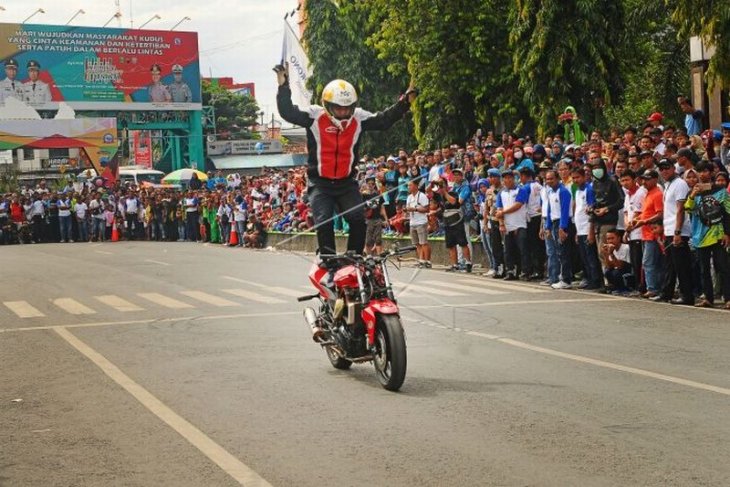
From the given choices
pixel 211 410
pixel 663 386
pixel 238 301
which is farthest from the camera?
pixel 238 301

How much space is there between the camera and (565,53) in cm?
3094

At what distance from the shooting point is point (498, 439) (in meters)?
7.23

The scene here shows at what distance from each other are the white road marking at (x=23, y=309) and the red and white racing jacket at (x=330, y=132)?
665 centimetres

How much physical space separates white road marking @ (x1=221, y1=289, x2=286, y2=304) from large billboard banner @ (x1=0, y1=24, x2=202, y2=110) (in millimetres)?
54791

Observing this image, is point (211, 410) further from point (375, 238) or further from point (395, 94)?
point (395, 94)

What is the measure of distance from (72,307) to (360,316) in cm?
847

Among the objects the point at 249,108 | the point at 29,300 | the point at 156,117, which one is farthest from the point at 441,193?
the point at 249,108

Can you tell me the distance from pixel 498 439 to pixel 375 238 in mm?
16254

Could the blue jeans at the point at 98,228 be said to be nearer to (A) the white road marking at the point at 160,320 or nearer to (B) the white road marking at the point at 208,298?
(B) the white road marking at the point at 208,298

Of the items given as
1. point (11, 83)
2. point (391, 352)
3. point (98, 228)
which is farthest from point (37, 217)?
point (391, 352)

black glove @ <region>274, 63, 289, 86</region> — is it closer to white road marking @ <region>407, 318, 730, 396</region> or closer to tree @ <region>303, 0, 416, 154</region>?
white road marking @ <region>407, 318, 730, 396</region>

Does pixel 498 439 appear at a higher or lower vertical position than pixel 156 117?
lower

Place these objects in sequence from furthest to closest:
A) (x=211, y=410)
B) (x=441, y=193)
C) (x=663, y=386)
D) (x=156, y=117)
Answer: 1. (x=156, y=117)
2. (x=441, y=193)
3. (x=663, y=386)
4. (x=211, y=410)

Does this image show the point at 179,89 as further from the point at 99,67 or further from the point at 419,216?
the point at 419,216
